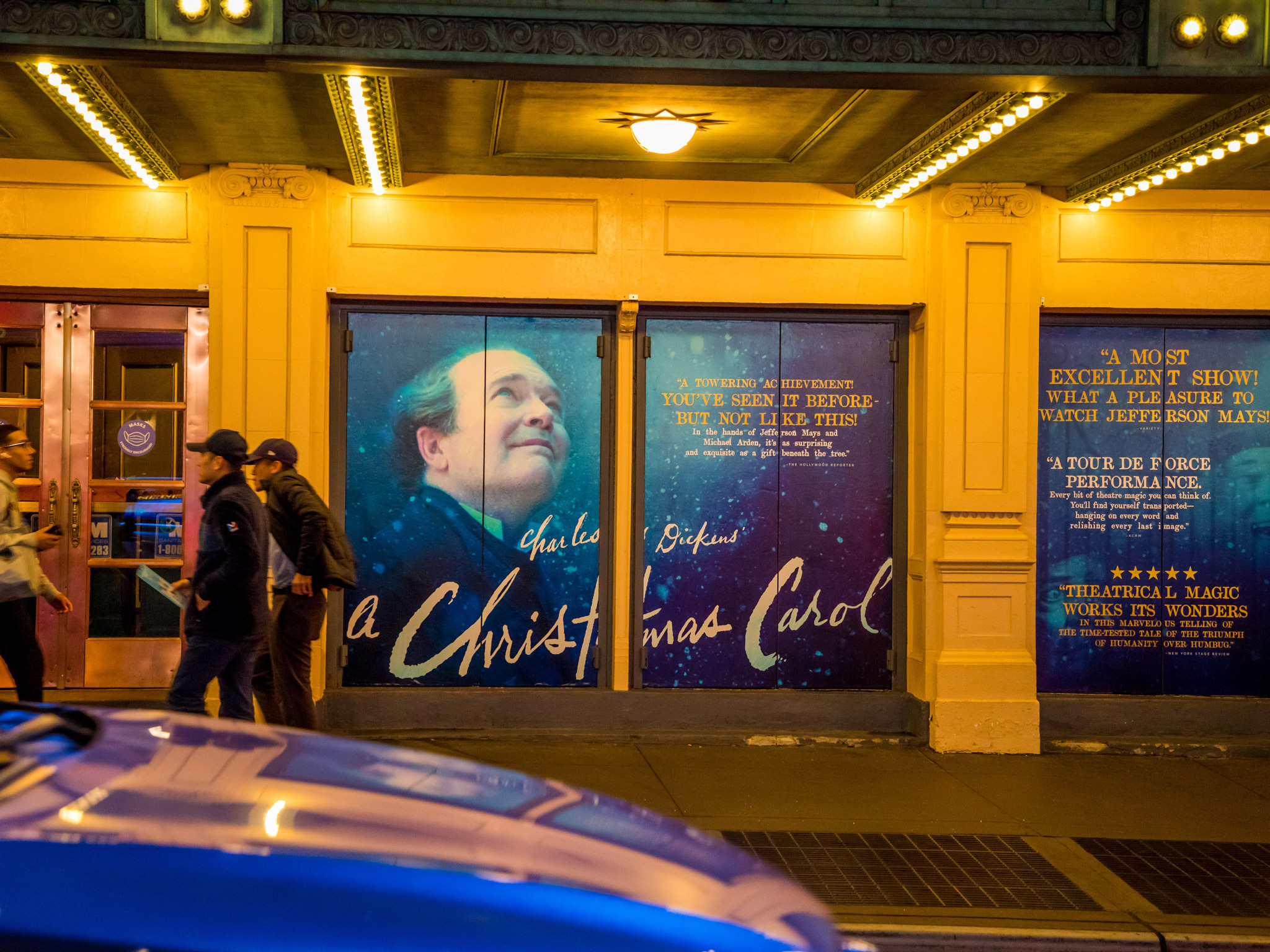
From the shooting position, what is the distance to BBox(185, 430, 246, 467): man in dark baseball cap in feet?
18.1

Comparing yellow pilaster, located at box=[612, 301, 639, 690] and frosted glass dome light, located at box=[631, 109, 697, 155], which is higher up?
frosted glass dome light, located at box=[631, 109, 697, 155]

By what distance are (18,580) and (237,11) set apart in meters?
3.22

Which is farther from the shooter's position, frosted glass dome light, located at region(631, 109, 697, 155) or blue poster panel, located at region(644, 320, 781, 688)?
blue poster panel, located at region(644, 320, 781, 688)

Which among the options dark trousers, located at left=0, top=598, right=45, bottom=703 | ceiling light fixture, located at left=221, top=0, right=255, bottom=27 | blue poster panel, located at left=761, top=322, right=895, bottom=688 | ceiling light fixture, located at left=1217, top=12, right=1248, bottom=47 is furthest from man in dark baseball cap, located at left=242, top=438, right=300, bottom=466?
ceiling light fixture, located at left=1217, top=12, right=1248, bottom=47

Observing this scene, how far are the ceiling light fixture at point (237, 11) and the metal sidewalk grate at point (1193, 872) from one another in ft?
18.7

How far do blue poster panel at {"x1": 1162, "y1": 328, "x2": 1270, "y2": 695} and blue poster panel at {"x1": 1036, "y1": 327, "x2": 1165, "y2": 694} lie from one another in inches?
4.6

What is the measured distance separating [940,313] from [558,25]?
137 inches

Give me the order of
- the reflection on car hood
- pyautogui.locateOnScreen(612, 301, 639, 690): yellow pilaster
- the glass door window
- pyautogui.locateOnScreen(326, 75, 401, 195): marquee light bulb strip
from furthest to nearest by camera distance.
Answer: pyautogui.locateOnScreen(612, 301, 639, 690): yellow pilaster < the glass door window < pyautogui.locateOnScreen(326, 75, 401, 195): marquee light bulb strip < the reflection on car hood

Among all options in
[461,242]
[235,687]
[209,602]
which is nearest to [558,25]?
[461,242]

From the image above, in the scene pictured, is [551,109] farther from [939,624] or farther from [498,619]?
[939,624]

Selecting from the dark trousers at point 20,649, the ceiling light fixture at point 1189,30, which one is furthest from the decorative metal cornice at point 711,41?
the dark trousers at point 20,649

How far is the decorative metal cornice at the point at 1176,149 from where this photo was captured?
601 cm

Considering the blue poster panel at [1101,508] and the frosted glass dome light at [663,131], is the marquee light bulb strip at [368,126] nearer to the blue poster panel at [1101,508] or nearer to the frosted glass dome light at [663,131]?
the frosted glass dome light at [663,131]

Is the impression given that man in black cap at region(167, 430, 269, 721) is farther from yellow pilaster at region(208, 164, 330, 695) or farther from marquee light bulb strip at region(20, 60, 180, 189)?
marquee light bulb strip at region(20, 60, 180, 189)
